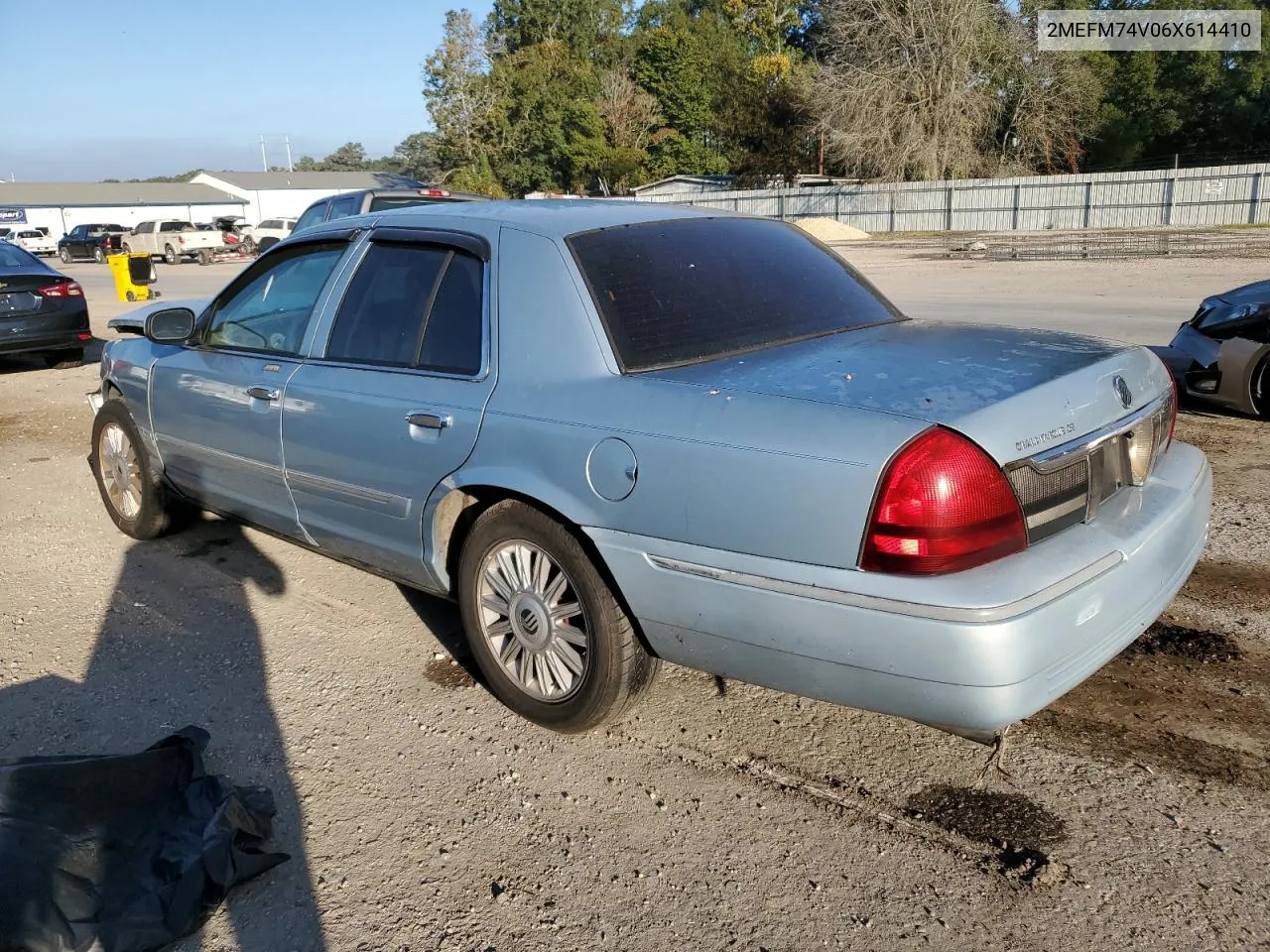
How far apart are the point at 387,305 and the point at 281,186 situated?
100729 millimetres

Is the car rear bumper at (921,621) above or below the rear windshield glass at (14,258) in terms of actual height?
below

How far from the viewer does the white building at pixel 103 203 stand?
76.1 metres

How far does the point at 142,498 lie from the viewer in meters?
5.49

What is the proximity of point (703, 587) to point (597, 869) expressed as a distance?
81cm

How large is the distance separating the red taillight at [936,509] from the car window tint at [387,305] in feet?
6.27

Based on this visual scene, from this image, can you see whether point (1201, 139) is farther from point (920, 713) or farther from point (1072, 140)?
point (920, 713)

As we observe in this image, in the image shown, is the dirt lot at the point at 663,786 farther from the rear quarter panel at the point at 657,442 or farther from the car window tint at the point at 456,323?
the car window tint at the point at 456,323

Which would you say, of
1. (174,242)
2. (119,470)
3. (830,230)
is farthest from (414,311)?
(174,242)

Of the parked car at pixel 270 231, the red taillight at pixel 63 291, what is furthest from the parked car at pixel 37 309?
the parked car at pixel 270 231

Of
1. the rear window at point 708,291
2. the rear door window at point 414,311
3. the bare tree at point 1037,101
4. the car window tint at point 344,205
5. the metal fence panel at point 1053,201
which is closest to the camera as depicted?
the rear window at point 708,291

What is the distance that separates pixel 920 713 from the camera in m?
2.67

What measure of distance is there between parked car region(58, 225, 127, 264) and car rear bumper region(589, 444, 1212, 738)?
47420 millimetres

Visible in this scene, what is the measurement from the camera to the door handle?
11.5 feet

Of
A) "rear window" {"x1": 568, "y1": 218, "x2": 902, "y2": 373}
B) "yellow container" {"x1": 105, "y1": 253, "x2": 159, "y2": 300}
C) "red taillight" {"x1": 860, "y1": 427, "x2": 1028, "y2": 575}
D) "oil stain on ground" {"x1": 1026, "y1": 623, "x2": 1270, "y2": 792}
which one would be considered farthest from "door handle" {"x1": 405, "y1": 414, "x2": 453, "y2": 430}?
"yellow container" {"x1": 105, "y1": 253, "x2": 159, "y2": 300}
